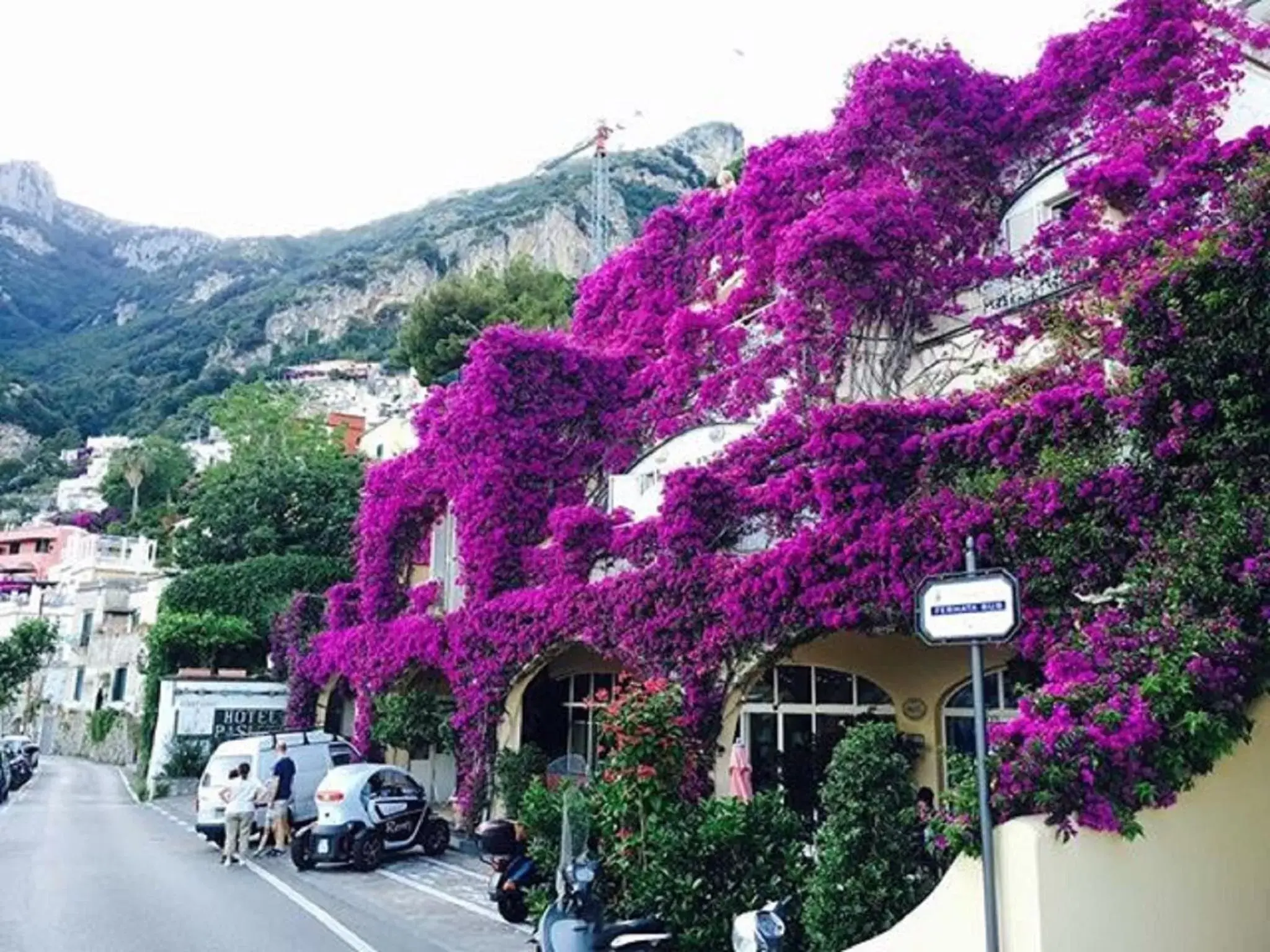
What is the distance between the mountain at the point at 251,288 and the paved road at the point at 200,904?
80.9 metres

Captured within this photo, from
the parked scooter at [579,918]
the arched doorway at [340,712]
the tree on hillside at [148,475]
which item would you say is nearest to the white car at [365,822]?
the parked scooter at [579,918]

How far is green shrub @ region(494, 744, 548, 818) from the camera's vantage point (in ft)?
54.0

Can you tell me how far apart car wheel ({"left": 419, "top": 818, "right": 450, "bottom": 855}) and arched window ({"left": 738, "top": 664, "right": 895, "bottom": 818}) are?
5099 mm

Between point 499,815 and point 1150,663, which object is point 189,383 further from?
point 1150,663

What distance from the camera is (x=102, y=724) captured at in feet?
154

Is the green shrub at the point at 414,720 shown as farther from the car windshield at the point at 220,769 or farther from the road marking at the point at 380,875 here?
the road marking at the point at 380,875

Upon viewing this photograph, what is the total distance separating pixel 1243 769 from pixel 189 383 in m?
109

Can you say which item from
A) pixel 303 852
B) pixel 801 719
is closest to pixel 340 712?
pixel 303 852

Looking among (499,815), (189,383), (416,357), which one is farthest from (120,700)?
(189,383)

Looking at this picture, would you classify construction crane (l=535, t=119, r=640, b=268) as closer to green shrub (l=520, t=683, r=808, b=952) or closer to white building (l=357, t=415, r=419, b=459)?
white building (l=357, t=415, r=419, b=459)

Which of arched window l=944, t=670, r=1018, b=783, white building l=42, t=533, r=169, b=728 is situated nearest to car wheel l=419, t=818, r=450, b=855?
arched window l=944, t=670, r=1018, b=783

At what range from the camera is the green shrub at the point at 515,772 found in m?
16.5

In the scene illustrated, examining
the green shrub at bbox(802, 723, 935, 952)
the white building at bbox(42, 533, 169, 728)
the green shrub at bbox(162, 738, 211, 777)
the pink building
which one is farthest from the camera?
the pink building

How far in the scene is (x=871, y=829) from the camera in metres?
7.29
